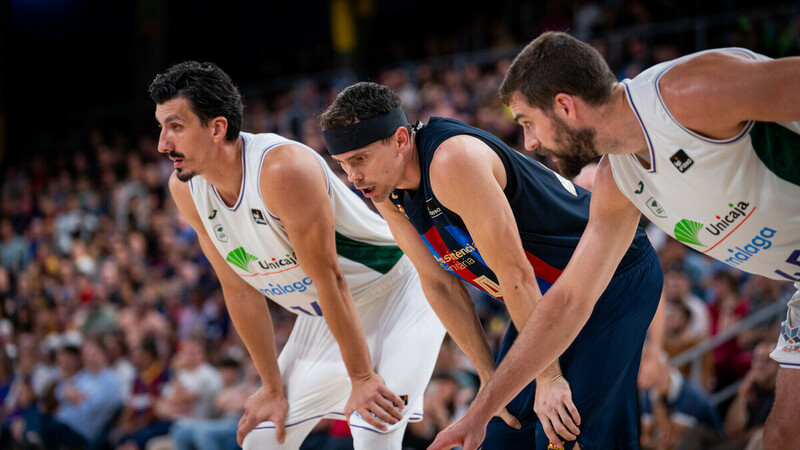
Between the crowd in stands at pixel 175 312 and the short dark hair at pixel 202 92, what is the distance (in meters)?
3.04

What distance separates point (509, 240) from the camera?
3119mm

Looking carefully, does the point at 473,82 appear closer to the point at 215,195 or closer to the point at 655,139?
the point at 215,195

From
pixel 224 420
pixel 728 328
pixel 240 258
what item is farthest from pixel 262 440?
pixel 728 328

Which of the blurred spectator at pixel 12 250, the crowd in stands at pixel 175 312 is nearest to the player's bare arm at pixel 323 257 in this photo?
the crowd in stands at pixel 175 312

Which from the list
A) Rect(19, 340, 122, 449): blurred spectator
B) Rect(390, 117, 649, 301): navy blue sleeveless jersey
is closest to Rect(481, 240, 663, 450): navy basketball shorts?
Rect(390, 117, 649, 301): navy blue sleeveless jersey

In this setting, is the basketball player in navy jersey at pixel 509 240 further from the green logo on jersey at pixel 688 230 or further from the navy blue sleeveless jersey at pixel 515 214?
the green logo on jersey at pixel 688 230

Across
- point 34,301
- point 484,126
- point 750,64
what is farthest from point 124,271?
point 750,64

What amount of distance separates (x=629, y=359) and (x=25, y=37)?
57.8ft

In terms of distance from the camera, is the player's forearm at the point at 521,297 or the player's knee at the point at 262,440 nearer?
the player's forearm at the point at 521,297

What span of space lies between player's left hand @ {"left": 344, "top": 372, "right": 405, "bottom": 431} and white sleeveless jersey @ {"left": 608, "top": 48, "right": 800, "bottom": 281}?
4.70 ft

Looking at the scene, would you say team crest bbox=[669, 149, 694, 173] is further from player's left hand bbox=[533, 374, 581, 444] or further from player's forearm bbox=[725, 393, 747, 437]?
player's forearm bbox=[725, 393, 747, 437]

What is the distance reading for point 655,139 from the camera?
110 inches

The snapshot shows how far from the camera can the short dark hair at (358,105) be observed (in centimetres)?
346

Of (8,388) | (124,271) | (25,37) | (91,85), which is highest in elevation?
(25,37)
